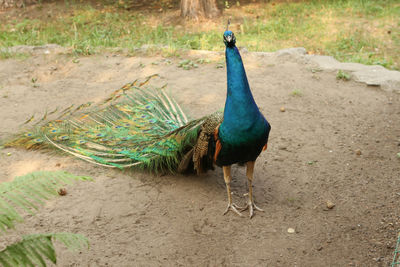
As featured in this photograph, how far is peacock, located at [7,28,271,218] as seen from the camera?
3084 millimetres

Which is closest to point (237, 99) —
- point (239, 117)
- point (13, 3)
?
point (239, 117)

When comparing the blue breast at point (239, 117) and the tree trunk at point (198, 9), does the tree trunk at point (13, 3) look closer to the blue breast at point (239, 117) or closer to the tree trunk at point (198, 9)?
the tree trunk at point (198, 9)

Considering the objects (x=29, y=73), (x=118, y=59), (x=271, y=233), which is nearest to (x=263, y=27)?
(x=118, y=59)

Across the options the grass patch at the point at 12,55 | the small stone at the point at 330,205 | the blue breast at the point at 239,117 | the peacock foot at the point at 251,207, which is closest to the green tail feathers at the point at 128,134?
the blue breast at the point at 239,117

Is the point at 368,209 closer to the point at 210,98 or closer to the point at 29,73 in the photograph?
the point at 210,98

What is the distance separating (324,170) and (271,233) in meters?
1.17

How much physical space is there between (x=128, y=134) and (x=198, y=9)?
584cm

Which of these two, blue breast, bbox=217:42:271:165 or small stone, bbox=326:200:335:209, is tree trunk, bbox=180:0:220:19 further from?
small stone, bbox=326:200:335:209

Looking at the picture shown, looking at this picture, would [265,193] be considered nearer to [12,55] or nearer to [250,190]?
[250,190]

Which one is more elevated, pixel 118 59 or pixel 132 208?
pixel 118 59

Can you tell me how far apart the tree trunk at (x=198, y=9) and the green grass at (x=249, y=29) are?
0.90ft

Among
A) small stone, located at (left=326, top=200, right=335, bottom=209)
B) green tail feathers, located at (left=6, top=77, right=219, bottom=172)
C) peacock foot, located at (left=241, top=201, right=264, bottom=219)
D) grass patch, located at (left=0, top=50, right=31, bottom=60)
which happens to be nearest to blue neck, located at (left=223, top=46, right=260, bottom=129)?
green tail feathers, located at (left=6, top=77, right=219, bottom=172)

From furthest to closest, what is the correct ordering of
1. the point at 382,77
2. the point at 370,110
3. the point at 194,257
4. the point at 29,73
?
the point at 29,73
the point at 382,77
the point at 370,110
the point at 194,257

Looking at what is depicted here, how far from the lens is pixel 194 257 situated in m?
3.06
